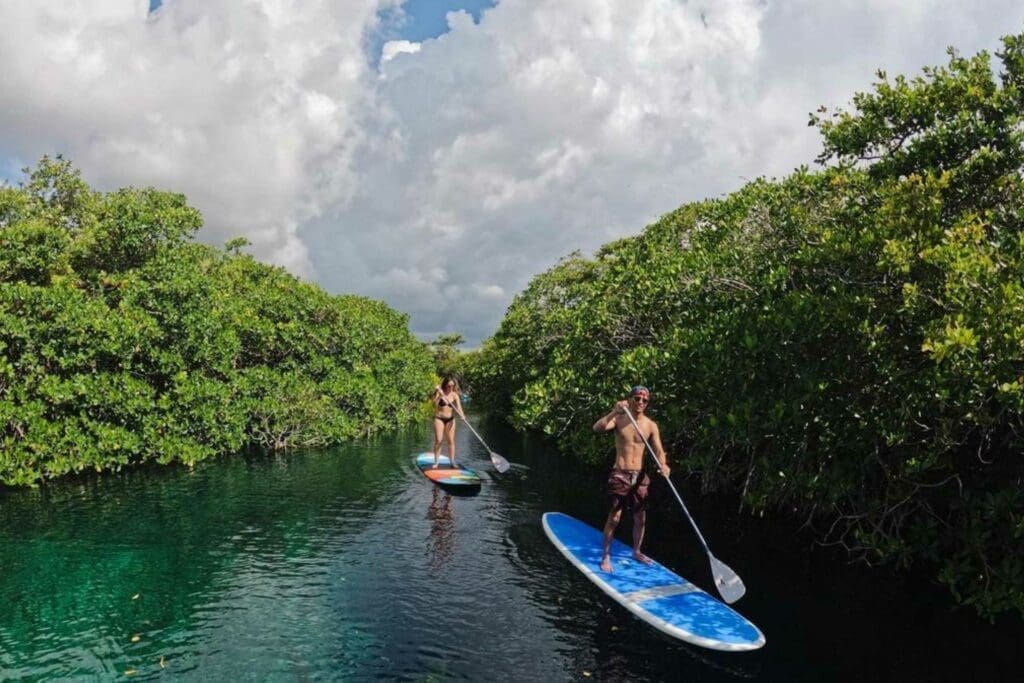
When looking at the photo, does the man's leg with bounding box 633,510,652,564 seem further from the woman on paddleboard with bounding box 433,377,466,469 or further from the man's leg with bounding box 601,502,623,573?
the woman on paddleboard with bounding box 433,377,466,469

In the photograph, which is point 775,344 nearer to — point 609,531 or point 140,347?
point 609,531

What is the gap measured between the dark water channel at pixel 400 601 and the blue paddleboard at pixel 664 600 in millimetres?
386

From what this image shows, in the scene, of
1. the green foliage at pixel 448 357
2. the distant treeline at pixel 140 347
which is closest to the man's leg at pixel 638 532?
the distant treeline at pixel 140 347

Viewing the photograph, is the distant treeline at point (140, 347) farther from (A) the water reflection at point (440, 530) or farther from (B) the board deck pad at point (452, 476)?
(A) the water reflection at point (440, 530)

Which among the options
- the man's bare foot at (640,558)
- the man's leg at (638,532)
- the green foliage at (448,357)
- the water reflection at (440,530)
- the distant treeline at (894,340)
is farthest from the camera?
the green foliage at (448,357)

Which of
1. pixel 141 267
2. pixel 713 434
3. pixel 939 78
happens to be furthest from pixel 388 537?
pixel 141 267

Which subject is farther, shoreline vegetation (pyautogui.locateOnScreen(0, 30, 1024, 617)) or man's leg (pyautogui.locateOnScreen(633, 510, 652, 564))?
man's leg (pyautogui.locateOnScreen(633, 510, 652, 564))

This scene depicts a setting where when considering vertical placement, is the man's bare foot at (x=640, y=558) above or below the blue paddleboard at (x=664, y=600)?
above

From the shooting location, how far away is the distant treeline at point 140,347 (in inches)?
728

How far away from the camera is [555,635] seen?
30.0 feet

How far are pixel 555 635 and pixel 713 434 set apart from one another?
460cm

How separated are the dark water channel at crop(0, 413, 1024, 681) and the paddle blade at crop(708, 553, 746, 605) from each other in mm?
723

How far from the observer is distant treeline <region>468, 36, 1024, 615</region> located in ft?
26.0

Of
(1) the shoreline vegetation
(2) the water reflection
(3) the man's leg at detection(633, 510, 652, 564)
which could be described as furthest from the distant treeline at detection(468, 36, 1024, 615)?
(2) the water reflection
